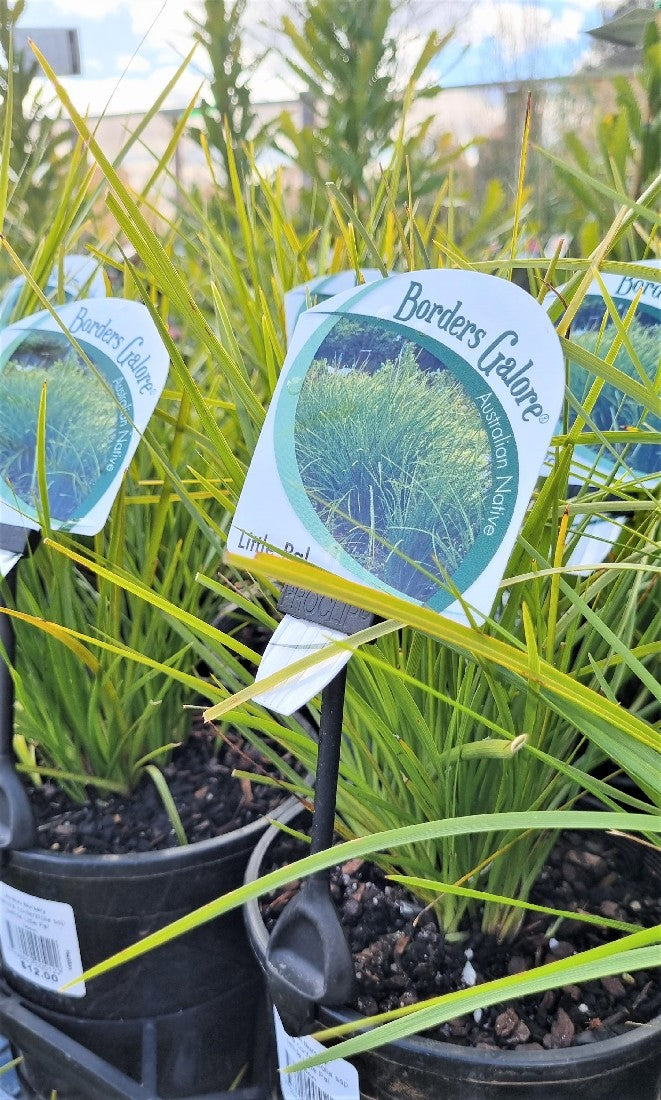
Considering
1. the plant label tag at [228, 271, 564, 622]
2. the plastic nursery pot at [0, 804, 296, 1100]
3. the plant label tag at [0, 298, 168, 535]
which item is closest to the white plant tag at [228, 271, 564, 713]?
the plant label tag at [228, 271, 564, 622]

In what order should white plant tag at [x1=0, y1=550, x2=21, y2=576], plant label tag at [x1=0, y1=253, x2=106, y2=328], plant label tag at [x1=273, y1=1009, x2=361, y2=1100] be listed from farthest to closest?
1. plant label tag at [x1=0, y1=253, x2=106, y2=328]
2. white plant tag at [x1=0, y1=550, x2=21, y2=576]
3. plant label tag at [x1=273, y1=1009, x2=361, y2=1100]

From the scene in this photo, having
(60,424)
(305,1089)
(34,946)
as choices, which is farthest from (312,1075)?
(60,424)

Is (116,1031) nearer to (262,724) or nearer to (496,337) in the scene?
(262,724)

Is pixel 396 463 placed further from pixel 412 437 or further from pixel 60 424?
pixel 60 424

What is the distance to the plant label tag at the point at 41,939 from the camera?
1.66 ft

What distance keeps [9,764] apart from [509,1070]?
317 mm

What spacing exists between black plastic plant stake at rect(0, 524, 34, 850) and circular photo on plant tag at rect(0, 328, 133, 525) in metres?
0.02

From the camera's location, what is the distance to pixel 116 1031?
523mm

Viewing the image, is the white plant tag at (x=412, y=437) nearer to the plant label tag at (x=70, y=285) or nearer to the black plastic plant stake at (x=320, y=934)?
the black plastic plant stake at (x=320, y=934)

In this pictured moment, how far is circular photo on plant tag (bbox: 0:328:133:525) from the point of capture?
0.47 meters

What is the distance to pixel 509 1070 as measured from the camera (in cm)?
33

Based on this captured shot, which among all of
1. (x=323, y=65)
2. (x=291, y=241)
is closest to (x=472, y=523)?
(x=291, y=241)

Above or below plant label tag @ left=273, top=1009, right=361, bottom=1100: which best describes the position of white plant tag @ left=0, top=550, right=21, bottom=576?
above

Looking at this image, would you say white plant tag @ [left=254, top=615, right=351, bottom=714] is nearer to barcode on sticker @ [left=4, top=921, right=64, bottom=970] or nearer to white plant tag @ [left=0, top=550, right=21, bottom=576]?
white plant tag @ [left=0, top=550, right=21, bottom=576]
